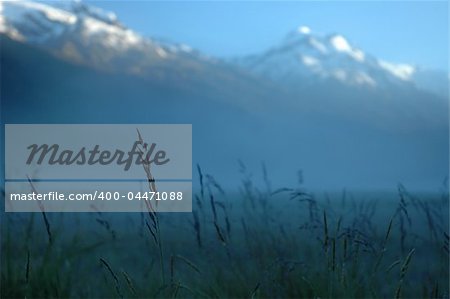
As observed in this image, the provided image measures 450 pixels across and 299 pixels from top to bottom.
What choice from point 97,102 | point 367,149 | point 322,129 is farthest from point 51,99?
point 367,149

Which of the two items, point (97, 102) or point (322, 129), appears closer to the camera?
point (97, 102)

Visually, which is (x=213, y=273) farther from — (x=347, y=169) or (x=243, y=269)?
(x=347, y=169)

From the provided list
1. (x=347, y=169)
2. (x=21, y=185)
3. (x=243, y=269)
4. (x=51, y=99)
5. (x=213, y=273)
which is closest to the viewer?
(x=213, y=273)

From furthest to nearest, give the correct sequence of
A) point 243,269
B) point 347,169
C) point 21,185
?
point 347,169
point 21,185
point 243,269

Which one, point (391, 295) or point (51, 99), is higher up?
point (51, 99)

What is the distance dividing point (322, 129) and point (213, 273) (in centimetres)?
19534

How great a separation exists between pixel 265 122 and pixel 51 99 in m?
71.5

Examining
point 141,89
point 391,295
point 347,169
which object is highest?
point 141,89

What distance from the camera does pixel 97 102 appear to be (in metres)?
177

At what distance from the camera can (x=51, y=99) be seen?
175375mm

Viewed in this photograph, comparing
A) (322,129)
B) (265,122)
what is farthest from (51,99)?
(322,129)

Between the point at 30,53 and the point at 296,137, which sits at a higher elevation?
the point at 30,53

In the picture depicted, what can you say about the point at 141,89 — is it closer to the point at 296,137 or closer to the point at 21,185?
the point at 296,137

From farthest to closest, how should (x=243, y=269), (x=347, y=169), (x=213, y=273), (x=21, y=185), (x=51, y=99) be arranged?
(x=347, y=169) < (x=51, y=99) < (x=21, y=185) < (x=243, y=269) < (x=213, y=273)
